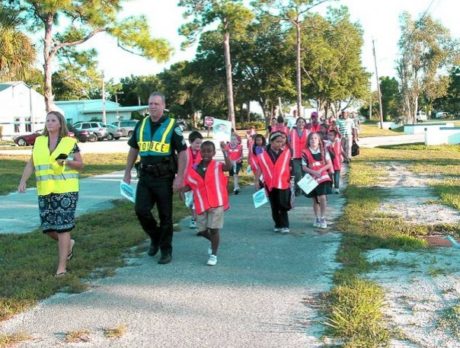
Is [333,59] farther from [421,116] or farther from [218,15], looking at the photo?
[421,116]

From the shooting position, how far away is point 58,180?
5.89 metres

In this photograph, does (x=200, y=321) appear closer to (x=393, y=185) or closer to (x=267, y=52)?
(x=393, y=185)

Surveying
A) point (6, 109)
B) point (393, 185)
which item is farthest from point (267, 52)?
point (393, 185)

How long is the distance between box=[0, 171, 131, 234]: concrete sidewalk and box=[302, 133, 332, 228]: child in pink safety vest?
4100mm

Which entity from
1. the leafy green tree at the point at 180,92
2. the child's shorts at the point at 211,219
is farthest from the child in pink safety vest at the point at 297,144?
the leafy green tree at the point at 180,92

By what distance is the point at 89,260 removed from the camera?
6.47 m

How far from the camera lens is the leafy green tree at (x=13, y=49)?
83.3ft

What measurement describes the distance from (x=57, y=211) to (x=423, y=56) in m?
63.8

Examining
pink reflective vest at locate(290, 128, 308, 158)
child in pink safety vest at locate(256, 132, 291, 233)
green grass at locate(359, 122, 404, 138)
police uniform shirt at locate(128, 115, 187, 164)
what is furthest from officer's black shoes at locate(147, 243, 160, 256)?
green grass at locate(359, 122, 404, 138)

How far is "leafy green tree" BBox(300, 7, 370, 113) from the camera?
170ft

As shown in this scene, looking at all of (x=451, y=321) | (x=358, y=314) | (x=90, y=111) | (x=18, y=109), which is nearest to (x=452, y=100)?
(x=90, y=111)

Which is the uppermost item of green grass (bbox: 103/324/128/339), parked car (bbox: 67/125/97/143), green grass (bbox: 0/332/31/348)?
parked car (bbox: 67/125/97/143)

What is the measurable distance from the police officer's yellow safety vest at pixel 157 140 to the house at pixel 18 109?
55468mm

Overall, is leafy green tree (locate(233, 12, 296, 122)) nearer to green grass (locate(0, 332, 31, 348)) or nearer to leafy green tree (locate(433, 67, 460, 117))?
green grass (locate(0, 332, 31, 348))
